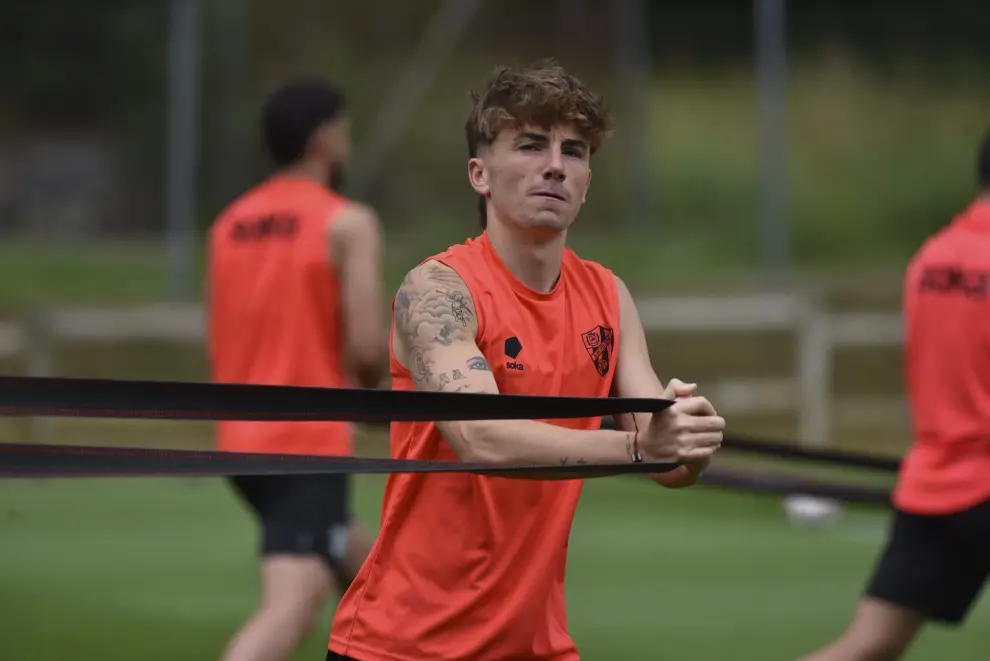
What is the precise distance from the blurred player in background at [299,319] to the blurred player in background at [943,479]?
1.73 m

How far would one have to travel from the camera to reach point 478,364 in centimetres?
345

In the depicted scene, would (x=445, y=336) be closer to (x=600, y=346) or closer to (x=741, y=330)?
(x=600, y=346)

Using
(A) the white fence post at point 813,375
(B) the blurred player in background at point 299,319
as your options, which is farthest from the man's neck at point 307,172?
(A) the white fence post at point 813,375

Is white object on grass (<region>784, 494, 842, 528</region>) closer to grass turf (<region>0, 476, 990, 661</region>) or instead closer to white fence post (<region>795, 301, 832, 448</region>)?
grass turf (<region>0, 476, 990, 661</region>)

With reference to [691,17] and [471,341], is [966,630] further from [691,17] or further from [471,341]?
[691,17]

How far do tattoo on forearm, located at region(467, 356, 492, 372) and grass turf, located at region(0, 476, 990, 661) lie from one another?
13.3ft

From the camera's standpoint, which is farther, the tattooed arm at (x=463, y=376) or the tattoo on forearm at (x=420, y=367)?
the tattoo on forearm at (x=420, y=367)

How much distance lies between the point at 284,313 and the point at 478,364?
2.51 meters

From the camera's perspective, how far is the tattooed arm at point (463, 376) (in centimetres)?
337

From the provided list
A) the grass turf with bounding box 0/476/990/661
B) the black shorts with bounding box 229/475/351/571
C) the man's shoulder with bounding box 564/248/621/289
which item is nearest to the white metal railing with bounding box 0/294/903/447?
the grass turf with bounding box 0/476/990/661

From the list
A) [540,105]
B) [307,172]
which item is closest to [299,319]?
[307,172]

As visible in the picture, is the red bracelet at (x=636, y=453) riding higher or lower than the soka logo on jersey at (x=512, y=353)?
lower

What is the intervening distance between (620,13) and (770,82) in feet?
8.07

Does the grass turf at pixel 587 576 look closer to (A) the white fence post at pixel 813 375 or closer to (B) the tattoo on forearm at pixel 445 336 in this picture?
(A) the white fence post at pixel 813 375
